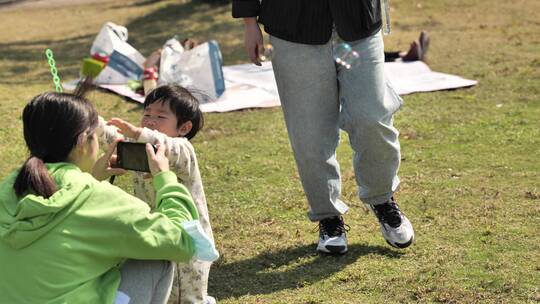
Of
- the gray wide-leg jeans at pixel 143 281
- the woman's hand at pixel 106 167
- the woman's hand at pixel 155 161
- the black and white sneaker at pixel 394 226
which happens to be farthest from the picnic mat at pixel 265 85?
the gray wide-leg jeans at pixel 143 281

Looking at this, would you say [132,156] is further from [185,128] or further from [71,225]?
[185,128]

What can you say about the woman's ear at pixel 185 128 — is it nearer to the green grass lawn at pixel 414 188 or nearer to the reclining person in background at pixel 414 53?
the green grass lawn at pixel 414 188

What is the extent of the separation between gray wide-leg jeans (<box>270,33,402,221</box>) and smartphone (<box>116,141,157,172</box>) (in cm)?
104

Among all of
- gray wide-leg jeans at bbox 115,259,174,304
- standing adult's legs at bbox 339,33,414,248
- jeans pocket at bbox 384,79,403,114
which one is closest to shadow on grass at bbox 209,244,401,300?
standing adult's legs at bbox 339,33,414,248

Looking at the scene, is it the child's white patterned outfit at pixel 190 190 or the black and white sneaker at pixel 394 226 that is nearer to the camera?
the child's white patterned outfit at pixel 190 190

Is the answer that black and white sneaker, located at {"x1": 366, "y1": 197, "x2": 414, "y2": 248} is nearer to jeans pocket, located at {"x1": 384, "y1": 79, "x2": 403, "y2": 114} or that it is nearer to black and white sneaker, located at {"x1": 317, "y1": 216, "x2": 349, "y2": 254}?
black and white sneaker, located at {"x1": 317, "y1": 216, "x2": 349, "y2": 254}

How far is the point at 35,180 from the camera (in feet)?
8.68

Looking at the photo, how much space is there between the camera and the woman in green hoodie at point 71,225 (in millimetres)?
2643

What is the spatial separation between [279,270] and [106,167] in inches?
43.0

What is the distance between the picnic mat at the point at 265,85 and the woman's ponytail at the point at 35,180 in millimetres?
4555

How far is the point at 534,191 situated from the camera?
4.94 meters

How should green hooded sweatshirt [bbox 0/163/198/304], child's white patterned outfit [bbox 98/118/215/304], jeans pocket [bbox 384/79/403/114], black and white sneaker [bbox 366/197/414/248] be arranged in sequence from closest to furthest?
green hooded sweatshirt [bbox 0/163/198/304] → child's white patterned outfit [bbox 98/118/215/304] → jeans pocket [bbox 384/79/403/114] → black and white sneaker [bbox 366/197/414/248]

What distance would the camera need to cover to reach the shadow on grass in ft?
12.9

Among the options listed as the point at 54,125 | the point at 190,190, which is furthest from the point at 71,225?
the point at 190,190
